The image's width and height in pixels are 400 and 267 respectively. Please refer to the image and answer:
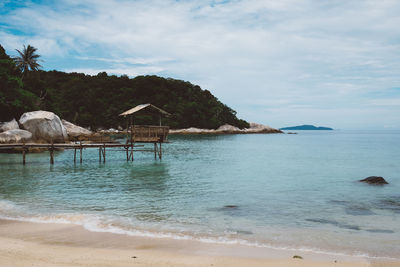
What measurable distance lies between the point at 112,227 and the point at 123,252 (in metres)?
2.70

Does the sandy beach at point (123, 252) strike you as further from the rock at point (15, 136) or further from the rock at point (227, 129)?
the rock at point (227, 129)

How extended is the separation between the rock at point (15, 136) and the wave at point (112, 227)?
23.9 meters

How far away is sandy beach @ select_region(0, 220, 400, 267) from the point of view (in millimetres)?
6500

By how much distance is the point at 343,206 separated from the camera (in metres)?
13.6

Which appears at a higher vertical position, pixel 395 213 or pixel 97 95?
pixel 97 95

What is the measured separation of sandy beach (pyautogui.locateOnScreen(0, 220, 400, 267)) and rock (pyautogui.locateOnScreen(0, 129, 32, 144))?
27673mm

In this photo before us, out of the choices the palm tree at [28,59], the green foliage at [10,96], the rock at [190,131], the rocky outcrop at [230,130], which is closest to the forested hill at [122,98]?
the rock at [190,131]

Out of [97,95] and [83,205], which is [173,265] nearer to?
[83,205]

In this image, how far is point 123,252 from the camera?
7.31 m

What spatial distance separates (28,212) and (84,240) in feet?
14.9

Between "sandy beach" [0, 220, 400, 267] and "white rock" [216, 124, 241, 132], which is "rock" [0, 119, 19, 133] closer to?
"sandy beach" [0, 220, 400, 267]

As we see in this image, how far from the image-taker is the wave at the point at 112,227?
26.8 feet

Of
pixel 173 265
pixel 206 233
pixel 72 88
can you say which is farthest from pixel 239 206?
pixel 72 88

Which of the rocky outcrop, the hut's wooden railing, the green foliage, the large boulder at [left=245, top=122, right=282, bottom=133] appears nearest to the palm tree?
the green foliage
